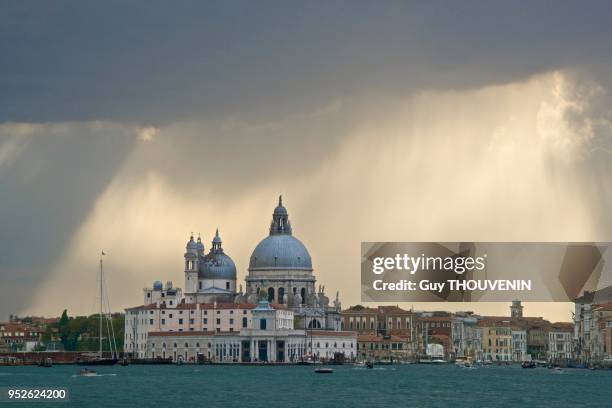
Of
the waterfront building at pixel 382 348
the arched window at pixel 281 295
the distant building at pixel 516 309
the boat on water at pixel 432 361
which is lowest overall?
the boat on water at pixel 432 361

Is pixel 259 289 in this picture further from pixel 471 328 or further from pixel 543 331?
pixel 543 331

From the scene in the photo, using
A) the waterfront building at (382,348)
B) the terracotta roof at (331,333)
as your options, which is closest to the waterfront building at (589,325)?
the waterfront building at (382,348)

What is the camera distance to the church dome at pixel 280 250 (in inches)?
5438

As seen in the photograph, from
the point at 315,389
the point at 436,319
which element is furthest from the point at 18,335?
the point at 315,389

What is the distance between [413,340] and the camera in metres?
152

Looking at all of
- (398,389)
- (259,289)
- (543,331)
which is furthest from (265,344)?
(543,331)

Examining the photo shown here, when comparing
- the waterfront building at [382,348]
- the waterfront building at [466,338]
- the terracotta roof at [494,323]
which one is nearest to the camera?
the waterfront building at [382,348]

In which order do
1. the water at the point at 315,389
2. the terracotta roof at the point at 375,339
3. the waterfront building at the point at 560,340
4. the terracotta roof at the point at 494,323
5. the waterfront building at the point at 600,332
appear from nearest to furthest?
the water at the point at 315,389 → the waterfront building at the point at 600,332 → the terracotta roof at the point at 375,339 → the terracotta roof at the point at 494,323 → the waterfront building at the point at 560,340

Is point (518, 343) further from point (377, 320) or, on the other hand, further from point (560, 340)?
point (377, 320)

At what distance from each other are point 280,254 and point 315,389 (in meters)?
61.1

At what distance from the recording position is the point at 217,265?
136500 millimetres

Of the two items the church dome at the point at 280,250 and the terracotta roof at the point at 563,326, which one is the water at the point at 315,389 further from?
the terracotta roof at the point at 563,326

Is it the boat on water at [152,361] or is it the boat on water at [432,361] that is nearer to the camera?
the boat on water at [152,361]

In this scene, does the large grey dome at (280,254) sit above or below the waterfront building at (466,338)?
above
